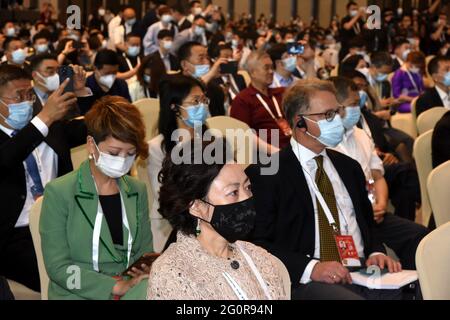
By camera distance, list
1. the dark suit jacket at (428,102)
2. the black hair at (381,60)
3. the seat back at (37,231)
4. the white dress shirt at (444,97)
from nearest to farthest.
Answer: the seat back at (37,231)
the dark suit jacket at (428,102)
the white dress shirt at (444,97)
the black hair at (381,60)

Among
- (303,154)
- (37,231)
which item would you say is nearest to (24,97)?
(37,231)

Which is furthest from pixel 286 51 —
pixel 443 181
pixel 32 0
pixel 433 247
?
pixel 32 0

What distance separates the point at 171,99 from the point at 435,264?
2.21m

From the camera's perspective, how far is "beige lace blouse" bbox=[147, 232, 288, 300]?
2160mm

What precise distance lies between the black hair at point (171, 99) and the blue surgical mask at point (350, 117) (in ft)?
2.75

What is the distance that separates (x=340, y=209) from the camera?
11.2 ft

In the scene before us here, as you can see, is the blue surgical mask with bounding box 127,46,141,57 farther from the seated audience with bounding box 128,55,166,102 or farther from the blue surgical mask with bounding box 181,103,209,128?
the blue surgical mask with bounding box 181,103,209,128

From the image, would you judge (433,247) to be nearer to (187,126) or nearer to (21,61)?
(187,126)

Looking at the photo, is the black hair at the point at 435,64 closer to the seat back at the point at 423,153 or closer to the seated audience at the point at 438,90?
the seated audience at the point at 438,90

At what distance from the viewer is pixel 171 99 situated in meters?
4.38

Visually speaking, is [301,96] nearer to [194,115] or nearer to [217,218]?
[194,115]

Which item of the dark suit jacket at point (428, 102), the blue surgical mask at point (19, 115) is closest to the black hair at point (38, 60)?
the blue surgical mask at point (19, 115)

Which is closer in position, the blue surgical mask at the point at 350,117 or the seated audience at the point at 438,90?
the blue surgical mask at the point at 350,117

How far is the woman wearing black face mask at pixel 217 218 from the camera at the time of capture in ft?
7.64
